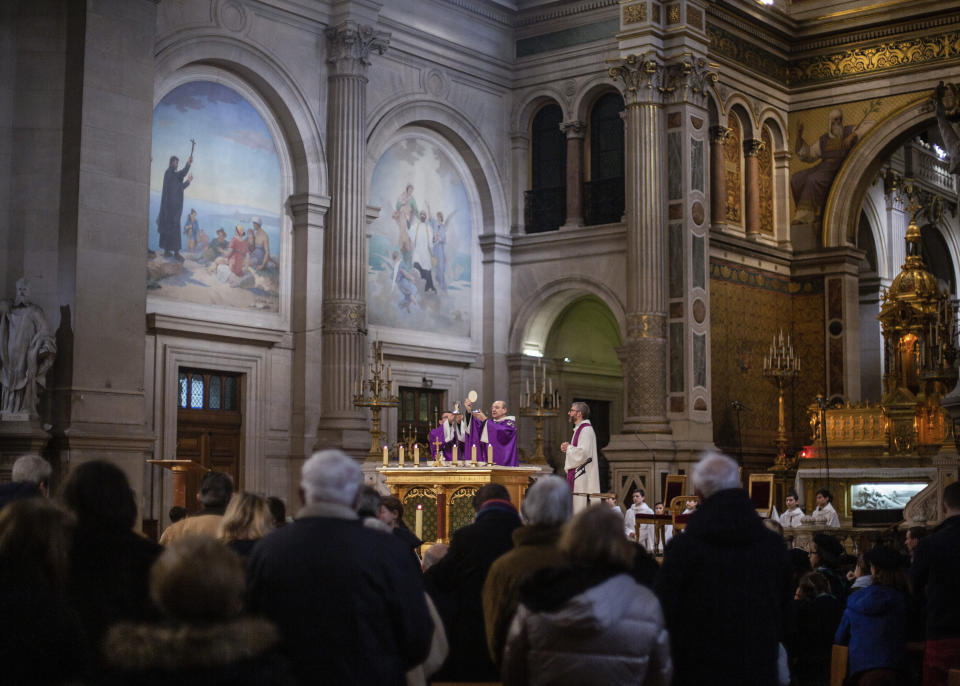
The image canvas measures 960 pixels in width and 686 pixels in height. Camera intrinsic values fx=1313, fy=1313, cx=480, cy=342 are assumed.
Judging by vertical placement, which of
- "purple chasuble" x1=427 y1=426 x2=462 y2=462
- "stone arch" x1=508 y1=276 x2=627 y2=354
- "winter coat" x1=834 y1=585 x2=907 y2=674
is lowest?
"winter coat" x1=834 y1=585 x2=907 y2=674

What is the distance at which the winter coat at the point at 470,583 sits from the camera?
6758 mm

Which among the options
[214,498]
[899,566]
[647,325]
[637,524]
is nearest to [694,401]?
[647,325]

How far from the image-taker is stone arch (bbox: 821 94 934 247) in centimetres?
2634

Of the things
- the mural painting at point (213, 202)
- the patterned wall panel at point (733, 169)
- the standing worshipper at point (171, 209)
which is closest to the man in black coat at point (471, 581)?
the mural painting at point (213, 202)

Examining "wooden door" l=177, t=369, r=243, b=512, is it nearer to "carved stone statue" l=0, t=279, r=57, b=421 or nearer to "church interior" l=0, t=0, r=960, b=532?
"church interior" l=0, t=0, r=960, b=532

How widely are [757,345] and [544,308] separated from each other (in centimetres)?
444

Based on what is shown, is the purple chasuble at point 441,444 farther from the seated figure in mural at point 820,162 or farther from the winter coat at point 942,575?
the seated figure in mural at point 820,162

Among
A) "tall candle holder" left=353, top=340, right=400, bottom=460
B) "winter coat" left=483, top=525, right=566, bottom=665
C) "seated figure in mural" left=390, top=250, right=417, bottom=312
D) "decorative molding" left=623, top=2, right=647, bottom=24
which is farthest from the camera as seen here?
"seated figure in mural" left=390, top=250, right=417, bottom=312

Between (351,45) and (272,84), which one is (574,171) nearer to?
(351,45)

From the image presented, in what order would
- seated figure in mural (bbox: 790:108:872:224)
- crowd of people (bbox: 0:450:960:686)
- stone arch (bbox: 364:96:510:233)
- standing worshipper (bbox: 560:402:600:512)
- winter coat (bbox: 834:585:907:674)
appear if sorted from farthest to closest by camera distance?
seated figure in mural (bbox: 790:108:872:224), stone arch (bbox: 364:96:510:233), standing worshipper (bbox: 560:402:600:512), winter coat (bbox: 834:585:907:674), crowd of people (bbox: 0:450:960:686)

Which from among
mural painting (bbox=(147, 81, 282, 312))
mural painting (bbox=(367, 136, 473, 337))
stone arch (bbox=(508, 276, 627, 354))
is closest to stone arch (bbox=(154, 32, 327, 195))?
mural painting (bbox=(147, 81, 282, 312))

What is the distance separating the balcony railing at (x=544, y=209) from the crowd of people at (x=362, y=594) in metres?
19.4

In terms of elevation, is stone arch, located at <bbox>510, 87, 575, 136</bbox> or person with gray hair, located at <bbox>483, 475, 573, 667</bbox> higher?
stone arch, located at <bbox>510, 87, 575, 136</bbox>

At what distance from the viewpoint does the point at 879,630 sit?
787 centimetres
